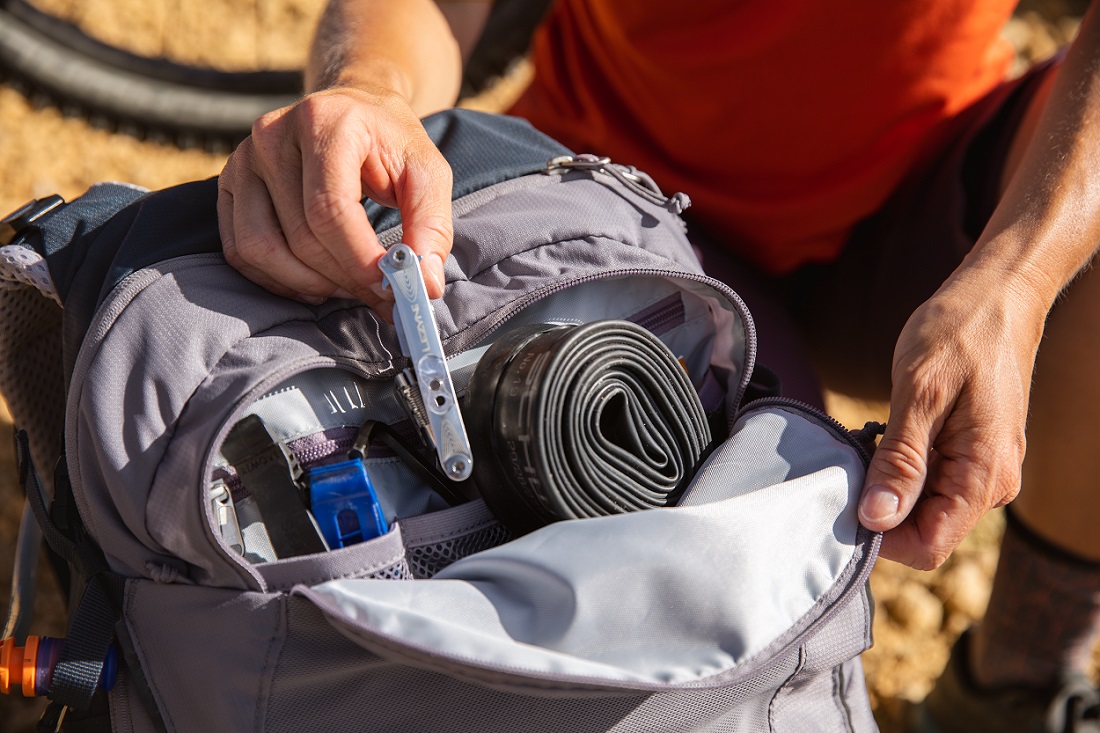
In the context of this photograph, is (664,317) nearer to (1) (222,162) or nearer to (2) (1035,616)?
(2) (1035,616)

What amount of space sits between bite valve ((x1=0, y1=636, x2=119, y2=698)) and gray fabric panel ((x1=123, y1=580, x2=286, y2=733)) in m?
0.02

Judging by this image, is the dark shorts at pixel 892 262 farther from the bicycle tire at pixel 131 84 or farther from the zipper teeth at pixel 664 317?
the bicycle tire at pixel 131 84

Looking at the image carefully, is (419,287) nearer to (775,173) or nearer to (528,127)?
(528,127)

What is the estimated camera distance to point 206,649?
0.63 m

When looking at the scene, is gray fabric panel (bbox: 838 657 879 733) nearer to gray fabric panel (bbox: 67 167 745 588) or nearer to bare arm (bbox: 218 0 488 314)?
gray fabric panel (bbox: 67 167 745 588)

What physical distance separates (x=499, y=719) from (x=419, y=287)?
0.30m

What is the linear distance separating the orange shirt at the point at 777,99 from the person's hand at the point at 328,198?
48 cm

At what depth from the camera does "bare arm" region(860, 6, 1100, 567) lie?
721mm

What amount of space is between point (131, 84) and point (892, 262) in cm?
157

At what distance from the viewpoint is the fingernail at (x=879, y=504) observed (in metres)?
0.67

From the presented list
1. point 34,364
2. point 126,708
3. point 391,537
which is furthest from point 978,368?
point 34,364

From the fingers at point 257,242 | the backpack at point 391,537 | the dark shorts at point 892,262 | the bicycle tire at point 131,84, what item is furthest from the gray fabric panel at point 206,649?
the bicycle tire at point 131,84

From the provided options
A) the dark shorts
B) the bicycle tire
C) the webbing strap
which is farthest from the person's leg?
the bicycle tire

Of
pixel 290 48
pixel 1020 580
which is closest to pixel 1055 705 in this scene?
pixel 1020 580
